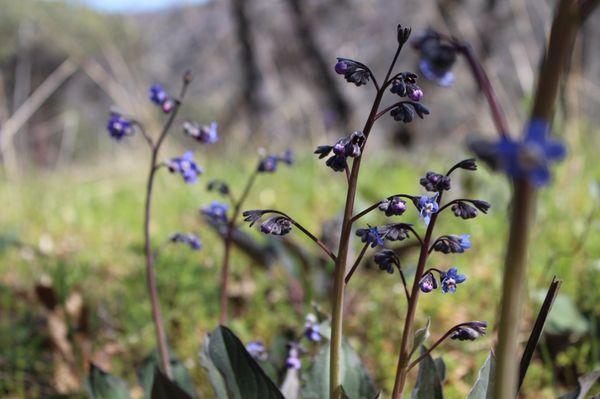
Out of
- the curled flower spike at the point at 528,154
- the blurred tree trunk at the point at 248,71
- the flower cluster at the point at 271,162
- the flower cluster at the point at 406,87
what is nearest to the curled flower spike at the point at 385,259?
the flower cluster at the point at 406,87

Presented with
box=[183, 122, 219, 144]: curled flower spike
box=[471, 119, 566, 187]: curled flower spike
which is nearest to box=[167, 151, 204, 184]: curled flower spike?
box=[183, 122, 219, 144]: curled flower spike

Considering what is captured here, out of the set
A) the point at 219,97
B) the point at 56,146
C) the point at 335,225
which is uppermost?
the point at 219,97

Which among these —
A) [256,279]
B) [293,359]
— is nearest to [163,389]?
[293,359]

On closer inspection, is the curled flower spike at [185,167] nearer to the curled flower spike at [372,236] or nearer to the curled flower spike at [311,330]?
the curled flower spike at [311,330]

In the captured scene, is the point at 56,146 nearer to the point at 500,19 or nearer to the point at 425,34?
the point at 500,19

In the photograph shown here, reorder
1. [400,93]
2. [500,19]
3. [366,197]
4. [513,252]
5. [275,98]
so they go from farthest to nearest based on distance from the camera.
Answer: [275,98] < [500,19] < [366,197] < [400,93] < [513,252]

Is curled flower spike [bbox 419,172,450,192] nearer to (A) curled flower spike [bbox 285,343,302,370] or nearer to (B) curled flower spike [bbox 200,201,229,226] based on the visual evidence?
(A) curled flower spike [bbox 285,343,302,370]

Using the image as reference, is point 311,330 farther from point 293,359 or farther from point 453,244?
point 453,244

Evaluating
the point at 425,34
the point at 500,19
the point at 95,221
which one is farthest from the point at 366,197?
the point at 500,19

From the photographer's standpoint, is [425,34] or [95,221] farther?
[95,221]
